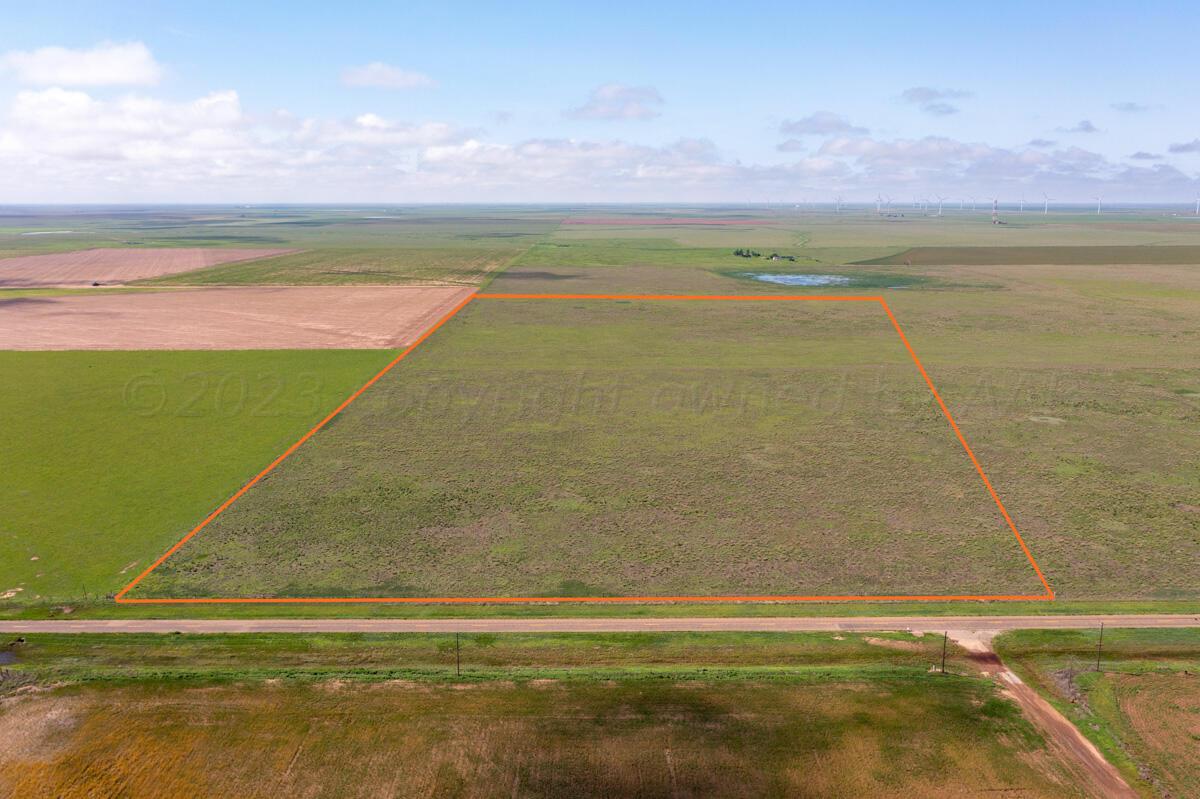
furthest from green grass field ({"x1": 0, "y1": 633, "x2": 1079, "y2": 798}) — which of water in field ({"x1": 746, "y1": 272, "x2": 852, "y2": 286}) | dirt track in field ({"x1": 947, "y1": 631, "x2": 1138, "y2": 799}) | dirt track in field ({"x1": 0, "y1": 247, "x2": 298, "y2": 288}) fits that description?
dirt track in field ({"x1": 0, "y1": 247, "x2": 298, "y2": 288})

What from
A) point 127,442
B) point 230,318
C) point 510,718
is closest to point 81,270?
point 230,318

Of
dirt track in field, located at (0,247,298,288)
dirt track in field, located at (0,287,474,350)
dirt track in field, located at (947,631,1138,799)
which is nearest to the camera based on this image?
dirt track in field, located at (947,631,1138,799)

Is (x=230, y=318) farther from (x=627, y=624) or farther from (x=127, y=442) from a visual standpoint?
(x=627, y=624)

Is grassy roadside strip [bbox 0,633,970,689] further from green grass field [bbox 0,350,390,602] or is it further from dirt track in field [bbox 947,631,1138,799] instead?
green grass field [bbox 0,350,390,602]

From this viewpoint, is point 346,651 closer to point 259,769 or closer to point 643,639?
point 259,769

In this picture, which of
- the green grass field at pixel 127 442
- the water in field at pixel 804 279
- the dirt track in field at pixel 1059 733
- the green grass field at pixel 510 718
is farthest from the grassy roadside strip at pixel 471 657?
the water in field at pixel 804 279

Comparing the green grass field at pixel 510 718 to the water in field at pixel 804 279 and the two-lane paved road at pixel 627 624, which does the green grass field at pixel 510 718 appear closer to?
the two-lane paved road at pixel 627 624

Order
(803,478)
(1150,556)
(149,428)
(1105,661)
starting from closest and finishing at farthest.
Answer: (1105,661) → (1150,556) → (803,478) → (149,428)

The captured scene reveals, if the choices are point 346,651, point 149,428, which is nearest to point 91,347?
point 149,428
